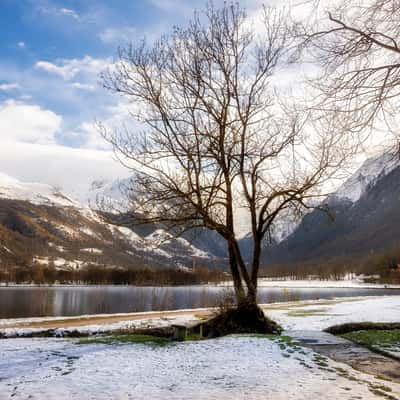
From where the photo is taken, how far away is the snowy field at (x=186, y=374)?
6586 millimetres

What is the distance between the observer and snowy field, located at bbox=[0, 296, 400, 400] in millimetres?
6586

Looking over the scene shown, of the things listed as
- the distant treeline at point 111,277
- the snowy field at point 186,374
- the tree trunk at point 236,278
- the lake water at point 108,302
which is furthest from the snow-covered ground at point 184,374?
the distant treeline at point 111,277

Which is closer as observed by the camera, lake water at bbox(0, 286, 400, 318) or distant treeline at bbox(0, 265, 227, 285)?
lake water at bbox(0, 286, 400, 318)

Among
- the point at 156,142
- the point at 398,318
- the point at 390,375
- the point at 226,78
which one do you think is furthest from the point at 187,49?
the point at 398,318

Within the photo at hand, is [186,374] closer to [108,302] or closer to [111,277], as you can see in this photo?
[108,302]

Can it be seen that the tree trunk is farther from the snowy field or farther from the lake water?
the snowy field

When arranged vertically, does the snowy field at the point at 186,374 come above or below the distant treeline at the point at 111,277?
below

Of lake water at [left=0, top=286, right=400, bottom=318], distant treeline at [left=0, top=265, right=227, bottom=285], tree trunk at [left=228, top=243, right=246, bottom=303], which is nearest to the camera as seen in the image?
tree trunk at [left=228, top=243, right=246, bottom=303]

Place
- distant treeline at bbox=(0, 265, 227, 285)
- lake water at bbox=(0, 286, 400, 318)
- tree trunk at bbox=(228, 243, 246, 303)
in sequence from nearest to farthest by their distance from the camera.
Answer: tree trunk at bbox=(228, 243, 246, 303) → lake water at bbox=(0, 286, 400, 318) → distant treeline at bbox=(0, 265, 227, 285)

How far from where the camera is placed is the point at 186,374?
785 cm

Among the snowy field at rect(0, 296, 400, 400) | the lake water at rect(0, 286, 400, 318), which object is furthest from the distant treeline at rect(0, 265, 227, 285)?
the snowy field at rect(0, 296, 400, 400)

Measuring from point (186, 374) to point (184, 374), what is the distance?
36 millimetres

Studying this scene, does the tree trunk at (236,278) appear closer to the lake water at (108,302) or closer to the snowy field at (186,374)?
the lake water at (108,302)

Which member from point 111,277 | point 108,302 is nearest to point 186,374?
point 108,302
